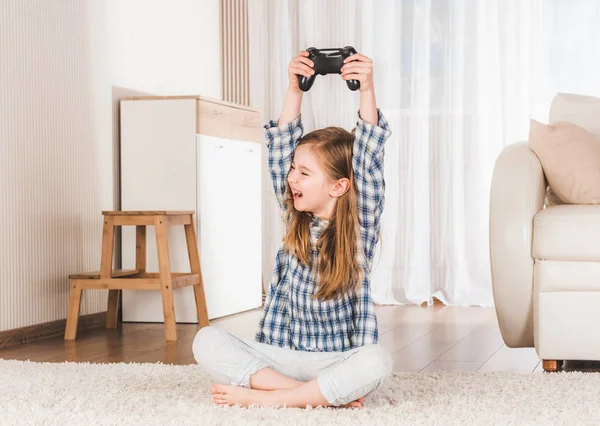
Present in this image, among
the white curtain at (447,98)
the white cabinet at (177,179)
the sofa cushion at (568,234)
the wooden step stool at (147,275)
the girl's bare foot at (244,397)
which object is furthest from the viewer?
the white curtain at (447,98)

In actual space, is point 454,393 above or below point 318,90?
below

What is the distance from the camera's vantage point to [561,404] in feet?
6.59

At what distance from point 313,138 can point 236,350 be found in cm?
49

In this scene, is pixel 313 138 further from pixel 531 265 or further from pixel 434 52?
pixel 434 52

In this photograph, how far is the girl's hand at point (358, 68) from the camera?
1.94m

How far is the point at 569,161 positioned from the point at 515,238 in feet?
1.01

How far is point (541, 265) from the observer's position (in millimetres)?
2701

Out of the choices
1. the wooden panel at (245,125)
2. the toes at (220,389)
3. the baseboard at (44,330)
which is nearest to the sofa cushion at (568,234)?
the toes at (220,389)

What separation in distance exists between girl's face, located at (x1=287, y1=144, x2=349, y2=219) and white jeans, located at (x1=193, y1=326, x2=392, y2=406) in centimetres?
32

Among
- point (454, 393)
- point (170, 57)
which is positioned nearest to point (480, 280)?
point (170, 57)

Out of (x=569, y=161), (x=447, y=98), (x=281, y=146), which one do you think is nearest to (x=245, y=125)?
(x=447, y=98)

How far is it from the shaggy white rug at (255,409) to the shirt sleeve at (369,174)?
0.36m

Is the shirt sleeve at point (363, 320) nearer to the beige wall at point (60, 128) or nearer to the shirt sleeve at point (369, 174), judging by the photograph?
the shirt sleeve at point (369, 174)

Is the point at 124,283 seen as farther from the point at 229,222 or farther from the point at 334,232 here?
the point at 334,232
